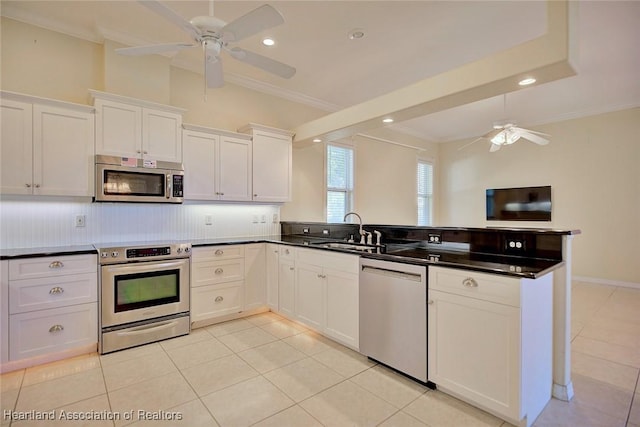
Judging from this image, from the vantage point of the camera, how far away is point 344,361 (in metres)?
2.60

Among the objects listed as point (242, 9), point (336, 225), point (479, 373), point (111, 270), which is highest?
point (242, 9)

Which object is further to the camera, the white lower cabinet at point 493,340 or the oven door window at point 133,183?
the oven door window at point 133,183

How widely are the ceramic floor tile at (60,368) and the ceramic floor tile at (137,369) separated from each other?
0.58 feet

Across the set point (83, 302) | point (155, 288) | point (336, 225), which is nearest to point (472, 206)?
point (336, 225)

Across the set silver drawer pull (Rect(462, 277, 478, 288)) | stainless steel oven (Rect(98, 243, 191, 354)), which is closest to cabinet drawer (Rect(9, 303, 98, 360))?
stainless steel oven (Rect(98, 243, 191, 354))

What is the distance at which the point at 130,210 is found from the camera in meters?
3.30

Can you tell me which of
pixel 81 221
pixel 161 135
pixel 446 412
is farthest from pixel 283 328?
pixel 161 135

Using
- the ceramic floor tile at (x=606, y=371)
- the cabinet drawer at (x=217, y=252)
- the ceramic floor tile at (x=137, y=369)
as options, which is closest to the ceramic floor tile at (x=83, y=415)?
the ceramic floor tile at (x=137, y=369)

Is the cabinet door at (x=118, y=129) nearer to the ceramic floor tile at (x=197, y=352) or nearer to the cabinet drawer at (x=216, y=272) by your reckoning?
the cabinet drawer at (x=216, y=272)

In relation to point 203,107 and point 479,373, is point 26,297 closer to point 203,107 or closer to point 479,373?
point 203,107

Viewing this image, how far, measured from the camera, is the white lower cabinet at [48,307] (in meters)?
2.35

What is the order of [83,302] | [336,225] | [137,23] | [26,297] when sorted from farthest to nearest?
[336,225], [137,23], [83,302], [26,297]

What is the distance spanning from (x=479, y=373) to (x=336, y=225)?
217 cm

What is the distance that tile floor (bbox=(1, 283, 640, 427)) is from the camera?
1.88 meters
